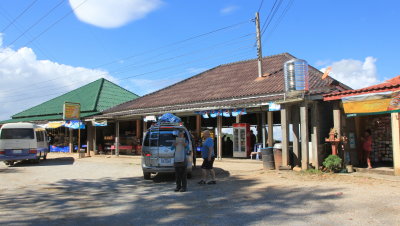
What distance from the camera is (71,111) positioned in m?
21.5

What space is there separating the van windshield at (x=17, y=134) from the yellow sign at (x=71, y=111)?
13.6 feet

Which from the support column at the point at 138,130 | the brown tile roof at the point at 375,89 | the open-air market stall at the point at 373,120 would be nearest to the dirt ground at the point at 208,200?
the open-air market stall at the point at 373,120

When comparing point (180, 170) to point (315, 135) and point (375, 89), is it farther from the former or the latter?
point (375, 89)

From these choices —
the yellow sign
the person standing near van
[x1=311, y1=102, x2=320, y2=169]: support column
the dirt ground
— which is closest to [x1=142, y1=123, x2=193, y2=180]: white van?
the dirt ground

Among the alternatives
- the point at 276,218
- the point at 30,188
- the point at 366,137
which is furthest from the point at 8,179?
the point at 366,137

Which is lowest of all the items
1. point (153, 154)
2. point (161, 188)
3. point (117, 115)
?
point (161, 188)

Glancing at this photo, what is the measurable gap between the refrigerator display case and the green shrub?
629 cm

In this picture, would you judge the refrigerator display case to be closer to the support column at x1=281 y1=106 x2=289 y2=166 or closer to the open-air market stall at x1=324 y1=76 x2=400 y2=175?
the support column at x1=281 y1=106 x2=289 y2=166

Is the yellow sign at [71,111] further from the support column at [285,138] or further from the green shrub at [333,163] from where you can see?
the green shrub at [333,163]

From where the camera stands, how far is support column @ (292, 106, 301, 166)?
13.2 meters

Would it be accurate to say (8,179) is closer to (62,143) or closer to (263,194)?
(263,194)

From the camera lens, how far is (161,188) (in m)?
9.90

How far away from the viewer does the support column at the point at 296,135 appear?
1317cm

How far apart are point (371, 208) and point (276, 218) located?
84.5 inches
